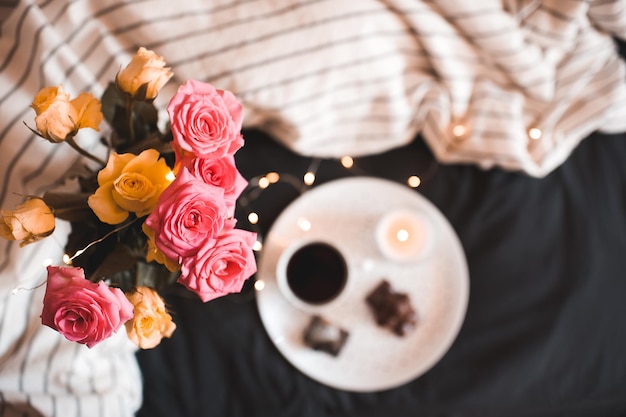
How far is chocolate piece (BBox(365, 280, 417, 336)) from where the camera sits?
0.74 metres

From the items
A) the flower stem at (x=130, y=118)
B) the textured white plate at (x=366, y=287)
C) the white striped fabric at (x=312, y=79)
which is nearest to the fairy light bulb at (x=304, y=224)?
the textured white plate at (x=366, y=287)

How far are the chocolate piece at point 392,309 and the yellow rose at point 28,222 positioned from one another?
452 millimetres

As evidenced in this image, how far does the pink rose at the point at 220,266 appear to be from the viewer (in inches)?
15.9

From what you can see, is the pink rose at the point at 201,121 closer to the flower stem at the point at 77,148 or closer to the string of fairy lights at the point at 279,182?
the flower stem at the point at 77,148

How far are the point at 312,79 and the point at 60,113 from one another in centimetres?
39

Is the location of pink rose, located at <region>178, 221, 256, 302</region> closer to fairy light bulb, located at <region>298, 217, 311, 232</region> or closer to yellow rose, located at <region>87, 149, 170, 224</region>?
yellow rose, located at <region>87, 149, 170, 224</region>

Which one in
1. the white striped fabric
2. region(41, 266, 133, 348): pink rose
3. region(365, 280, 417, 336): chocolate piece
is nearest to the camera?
region(41, 266, 133, 348): pink rose

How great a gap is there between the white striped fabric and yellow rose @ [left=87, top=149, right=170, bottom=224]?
0.22 m

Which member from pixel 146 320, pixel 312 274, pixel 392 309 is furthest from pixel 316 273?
pixel 146 320

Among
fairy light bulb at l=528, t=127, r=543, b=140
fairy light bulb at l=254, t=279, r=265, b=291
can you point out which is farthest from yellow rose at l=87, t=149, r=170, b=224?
fairy light bulb at l=528, t=127, r=543, b=140

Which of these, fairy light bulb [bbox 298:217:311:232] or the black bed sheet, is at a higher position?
fairy light bulb [bbox 298:217:311:232]

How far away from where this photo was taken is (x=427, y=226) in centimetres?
76

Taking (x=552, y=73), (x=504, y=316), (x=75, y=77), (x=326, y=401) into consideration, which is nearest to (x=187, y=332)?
(x=326, y=401)

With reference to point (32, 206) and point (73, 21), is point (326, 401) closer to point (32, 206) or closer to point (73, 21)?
point (32, 206)
